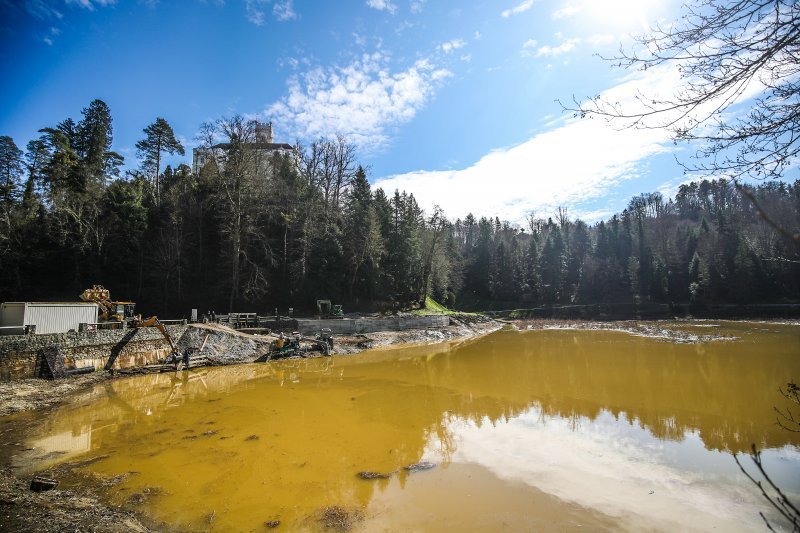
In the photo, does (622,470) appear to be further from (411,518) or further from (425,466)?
(411,518)

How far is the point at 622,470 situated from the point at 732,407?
6.45 metres

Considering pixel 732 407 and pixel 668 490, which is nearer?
pixel 668 490

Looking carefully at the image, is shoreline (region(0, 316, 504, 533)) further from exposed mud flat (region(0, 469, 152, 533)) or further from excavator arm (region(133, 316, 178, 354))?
excavator arm (region(133, 316, 178, 354))

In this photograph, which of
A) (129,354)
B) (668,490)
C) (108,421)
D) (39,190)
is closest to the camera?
(668,490)

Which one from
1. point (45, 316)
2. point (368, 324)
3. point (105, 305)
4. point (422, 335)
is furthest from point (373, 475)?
point (422, 335)

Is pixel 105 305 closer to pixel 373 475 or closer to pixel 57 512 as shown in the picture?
pixel 57 512

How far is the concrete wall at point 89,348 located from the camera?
47.8 ft

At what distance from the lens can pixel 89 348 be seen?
16859mm

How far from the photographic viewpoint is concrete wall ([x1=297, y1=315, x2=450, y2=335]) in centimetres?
2750

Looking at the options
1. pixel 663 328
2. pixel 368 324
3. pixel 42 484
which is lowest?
pixel 663 328

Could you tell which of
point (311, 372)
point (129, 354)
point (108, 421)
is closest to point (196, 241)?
point (129, 354)

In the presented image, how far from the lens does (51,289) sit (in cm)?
2900

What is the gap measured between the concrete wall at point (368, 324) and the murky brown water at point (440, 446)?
9170mm

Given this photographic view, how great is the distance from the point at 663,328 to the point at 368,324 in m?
25.8
